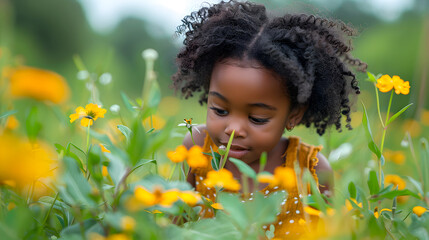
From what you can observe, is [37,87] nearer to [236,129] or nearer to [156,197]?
[156,197]

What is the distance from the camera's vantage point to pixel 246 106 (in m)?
1.26

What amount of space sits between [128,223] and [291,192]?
901 millimetres

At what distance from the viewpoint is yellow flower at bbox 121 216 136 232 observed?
662mm

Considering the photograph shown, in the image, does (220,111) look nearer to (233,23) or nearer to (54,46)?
(233,23)

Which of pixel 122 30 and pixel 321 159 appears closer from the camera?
pixel 321 159

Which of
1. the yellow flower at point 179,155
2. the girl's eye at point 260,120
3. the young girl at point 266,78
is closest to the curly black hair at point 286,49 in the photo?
the young girl at point 266,78

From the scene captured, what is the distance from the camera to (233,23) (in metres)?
1.41

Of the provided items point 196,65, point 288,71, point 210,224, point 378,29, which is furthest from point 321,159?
point 378,29

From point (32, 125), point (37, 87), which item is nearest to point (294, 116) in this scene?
point (32, 125)

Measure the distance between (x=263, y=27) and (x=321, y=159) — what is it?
1.65 feet

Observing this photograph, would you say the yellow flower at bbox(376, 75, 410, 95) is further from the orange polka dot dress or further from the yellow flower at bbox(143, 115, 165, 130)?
the yellow flower at bbox(143, 115, 165, 130)

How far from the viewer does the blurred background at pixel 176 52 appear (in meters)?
1.64

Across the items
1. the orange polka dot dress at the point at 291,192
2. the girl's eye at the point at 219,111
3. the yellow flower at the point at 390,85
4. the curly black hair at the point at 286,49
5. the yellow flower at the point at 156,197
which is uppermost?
the curly black hair at the point at 286,49

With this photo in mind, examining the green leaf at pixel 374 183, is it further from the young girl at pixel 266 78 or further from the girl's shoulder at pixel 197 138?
the girl's shoulder at pixel 197 138
